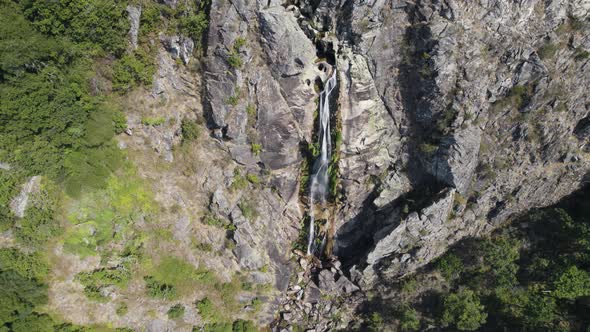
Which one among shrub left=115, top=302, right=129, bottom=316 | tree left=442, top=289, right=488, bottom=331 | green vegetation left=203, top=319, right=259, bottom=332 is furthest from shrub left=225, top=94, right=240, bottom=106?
tree left=442, top=289, right=488, bottom=331

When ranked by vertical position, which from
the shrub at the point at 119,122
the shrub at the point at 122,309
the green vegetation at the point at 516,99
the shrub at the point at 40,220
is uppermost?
the green vegetation at the point at 516,99

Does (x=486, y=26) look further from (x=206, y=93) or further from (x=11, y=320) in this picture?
(x=11, y=320)

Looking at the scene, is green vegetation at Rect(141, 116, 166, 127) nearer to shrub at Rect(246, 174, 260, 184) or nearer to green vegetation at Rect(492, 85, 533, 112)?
shrub at Rect(246, 174, 260, 184)

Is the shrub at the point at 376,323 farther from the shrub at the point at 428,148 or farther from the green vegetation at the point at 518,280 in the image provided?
Answer: the shrub at the point at 428,148

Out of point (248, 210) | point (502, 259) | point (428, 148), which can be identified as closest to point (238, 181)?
point (248, 210)

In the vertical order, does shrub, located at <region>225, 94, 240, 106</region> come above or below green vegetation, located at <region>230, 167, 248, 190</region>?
above

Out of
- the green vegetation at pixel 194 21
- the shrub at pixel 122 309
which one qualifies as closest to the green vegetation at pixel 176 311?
the shrub at pixel 122 309

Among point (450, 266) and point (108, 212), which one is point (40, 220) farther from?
point (450, 266)

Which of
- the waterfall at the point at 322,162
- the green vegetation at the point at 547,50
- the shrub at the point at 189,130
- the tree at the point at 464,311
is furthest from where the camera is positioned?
the waterfall at the point at 322,162
